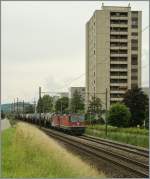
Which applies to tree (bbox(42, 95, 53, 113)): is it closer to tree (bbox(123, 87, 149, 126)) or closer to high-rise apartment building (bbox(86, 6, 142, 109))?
tree (bbox(123, 87, 149, 126))

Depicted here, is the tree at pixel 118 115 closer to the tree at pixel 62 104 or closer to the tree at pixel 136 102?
the tree at pixel 136 102

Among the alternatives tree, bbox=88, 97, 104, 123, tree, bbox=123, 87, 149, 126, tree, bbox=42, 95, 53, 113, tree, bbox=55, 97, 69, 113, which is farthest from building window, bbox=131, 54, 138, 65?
tree, bbox=55, 97, 69, 113

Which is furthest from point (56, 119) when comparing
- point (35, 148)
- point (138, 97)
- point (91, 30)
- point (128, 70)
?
point (35, 148)

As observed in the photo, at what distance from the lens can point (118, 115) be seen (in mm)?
58000

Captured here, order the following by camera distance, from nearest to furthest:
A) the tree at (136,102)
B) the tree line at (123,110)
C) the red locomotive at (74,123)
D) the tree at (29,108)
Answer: the red locomotive at (74,123) < the tree line at (123,110) < the tree at (136,102) < the tree at (29,108)

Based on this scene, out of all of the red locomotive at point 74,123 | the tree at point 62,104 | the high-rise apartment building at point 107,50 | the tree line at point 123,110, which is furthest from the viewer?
the tree at point 62,104

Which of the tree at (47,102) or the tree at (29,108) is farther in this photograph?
the tree at (29,108)

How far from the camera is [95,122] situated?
71062 millimetres

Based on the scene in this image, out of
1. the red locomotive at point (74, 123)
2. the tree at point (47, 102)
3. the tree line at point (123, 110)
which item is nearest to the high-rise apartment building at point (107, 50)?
the red locomotive at point (74, 123)

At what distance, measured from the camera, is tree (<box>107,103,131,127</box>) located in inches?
2274

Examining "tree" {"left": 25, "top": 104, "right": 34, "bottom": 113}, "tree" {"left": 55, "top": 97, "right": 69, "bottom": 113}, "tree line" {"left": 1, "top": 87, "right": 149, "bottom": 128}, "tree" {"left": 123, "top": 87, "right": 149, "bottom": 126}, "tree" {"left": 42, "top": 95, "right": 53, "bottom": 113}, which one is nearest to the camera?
"tree line" {"left": 1, "top": 87, "right": 149, "bottom": 128}

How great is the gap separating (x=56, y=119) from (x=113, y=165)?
124 ft

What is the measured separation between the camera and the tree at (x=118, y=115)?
57.8 metres

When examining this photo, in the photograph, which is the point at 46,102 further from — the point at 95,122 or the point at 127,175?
the point at 127,175
